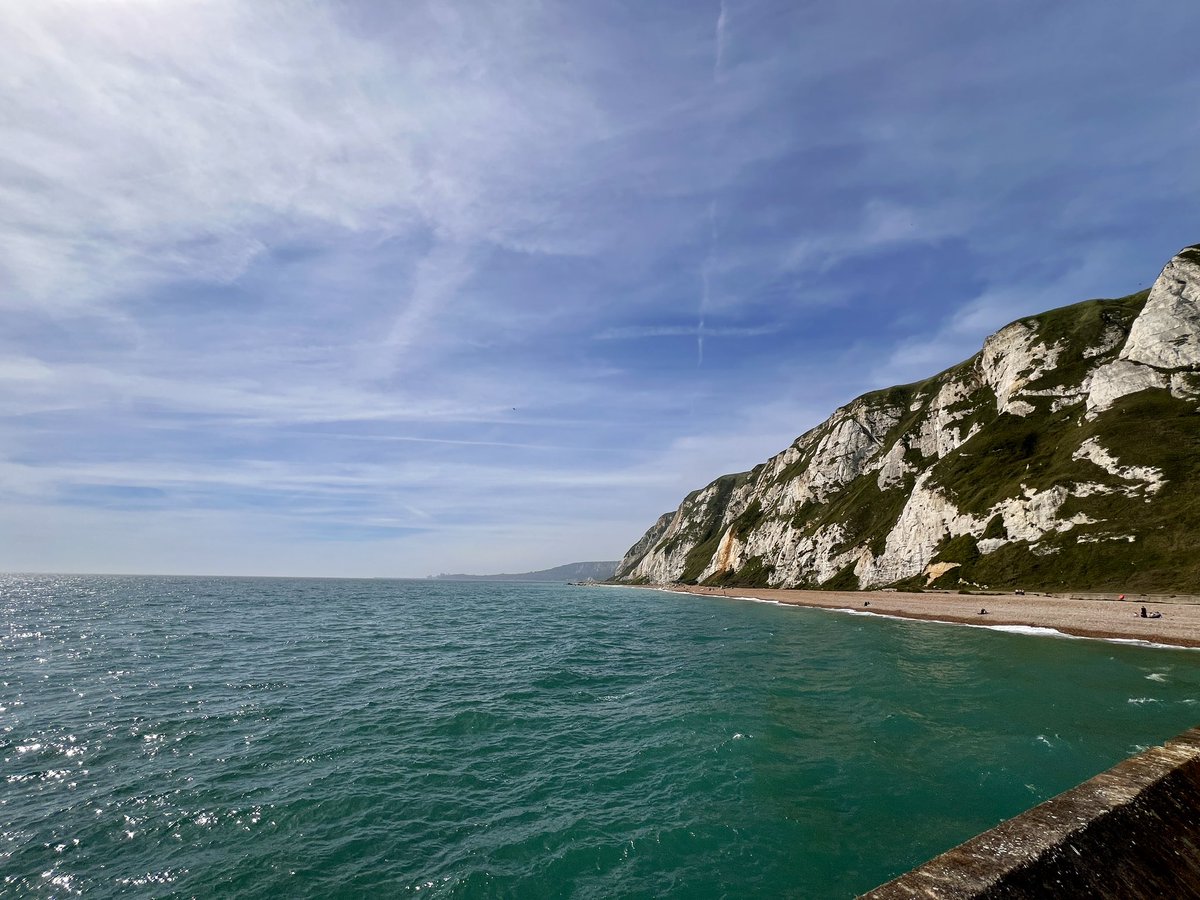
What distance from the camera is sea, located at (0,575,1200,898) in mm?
13961

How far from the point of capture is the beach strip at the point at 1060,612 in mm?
47719

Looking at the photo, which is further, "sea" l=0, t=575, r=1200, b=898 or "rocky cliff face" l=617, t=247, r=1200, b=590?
"rocky cliff face" l=617, t=247, r=1200, b=590

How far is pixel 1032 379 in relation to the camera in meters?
124

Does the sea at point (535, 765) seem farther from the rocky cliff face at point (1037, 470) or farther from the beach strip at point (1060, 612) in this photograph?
the rocky cliff face at point (1037, 470)

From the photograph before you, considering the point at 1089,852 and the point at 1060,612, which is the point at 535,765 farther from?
the point at 1060,612

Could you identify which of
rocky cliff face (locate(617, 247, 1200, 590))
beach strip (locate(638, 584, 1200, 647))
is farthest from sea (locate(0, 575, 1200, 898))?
rocky cliff face (locate(617, 247, 1200, 590))

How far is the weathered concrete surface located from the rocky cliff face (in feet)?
277

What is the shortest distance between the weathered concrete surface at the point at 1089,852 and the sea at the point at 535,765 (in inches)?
276

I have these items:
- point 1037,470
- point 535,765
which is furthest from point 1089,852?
point 1037,470

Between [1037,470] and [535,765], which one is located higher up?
[1037,470]

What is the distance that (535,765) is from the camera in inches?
824

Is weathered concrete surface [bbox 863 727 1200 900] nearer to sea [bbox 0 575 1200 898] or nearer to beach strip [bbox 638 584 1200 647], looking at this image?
sea [bbox 0 575 1200 898]

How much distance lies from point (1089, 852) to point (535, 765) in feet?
59.8

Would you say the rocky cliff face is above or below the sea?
above
